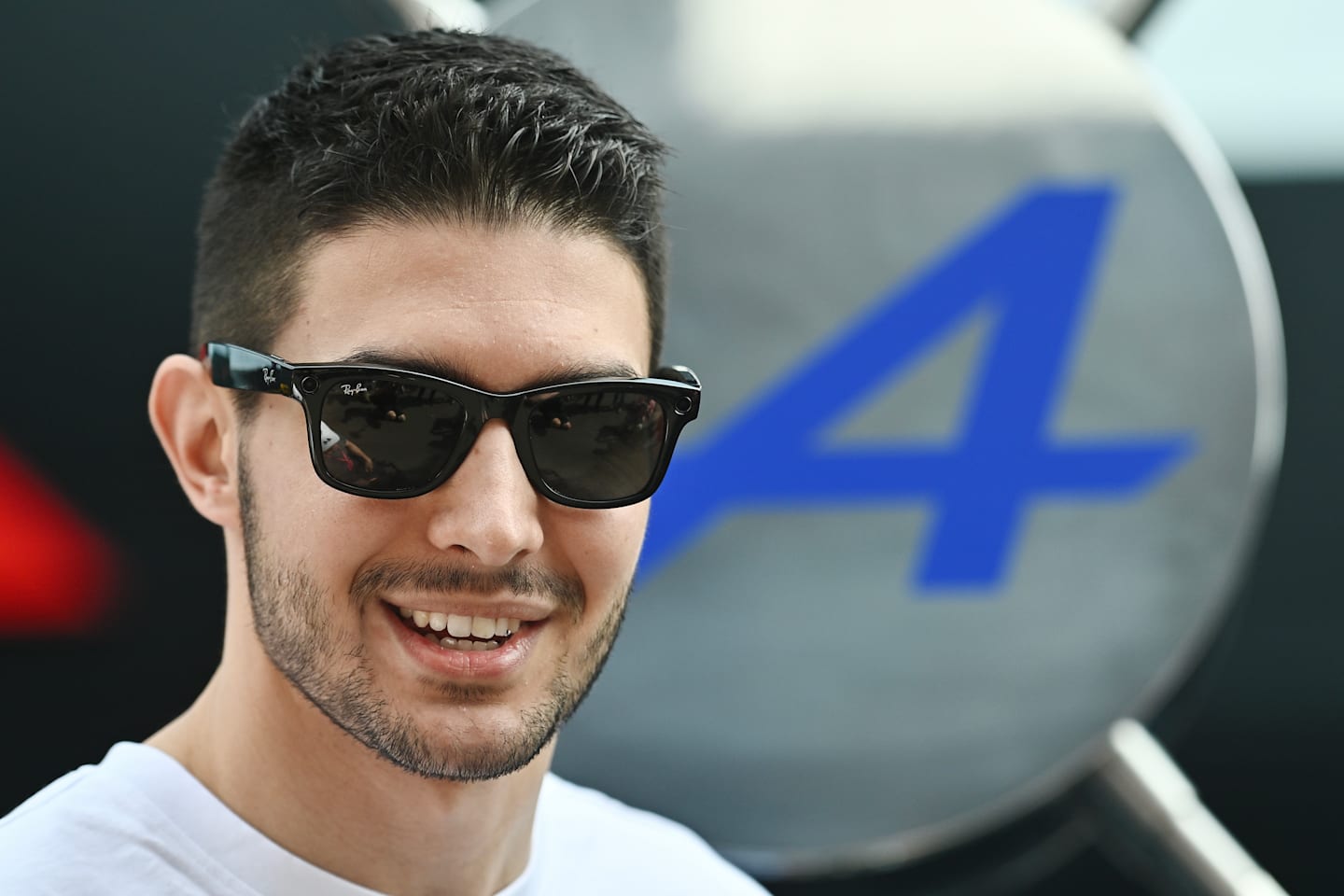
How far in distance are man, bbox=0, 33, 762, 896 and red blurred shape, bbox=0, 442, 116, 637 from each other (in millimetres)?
874

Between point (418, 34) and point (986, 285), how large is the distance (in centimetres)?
101

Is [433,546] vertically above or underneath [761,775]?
above

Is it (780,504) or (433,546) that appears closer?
(433,546)

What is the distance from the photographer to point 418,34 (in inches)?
45.9

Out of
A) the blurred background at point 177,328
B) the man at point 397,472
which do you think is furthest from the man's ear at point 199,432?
the blurred background at point 177,328

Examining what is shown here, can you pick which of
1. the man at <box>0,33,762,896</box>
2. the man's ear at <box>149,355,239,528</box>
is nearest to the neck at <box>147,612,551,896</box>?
the man at <box>0,33,762,896</box>

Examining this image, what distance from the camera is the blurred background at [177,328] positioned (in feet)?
6.08

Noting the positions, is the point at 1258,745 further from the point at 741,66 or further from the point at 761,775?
the point at 741,66

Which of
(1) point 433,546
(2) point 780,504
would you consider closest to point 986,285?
(2) point 780,504

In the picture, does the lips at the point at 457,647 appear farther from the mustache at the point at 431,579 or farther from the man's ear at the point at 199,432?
the man's ear at the point at 199,432

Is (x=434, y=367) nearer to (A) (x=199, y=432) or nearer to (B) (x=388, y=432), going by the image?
(B) (x=388, y=432)

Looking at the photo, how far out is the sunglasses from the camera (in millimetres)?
979

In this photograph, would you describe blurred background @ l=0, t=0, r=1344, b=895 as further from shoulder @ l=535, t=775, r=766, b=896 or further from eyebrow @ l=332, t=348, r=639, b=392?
eyebrow @ l=332, t=348, r=639, b=392

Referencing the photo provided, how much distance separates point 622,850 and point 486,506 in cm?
49
